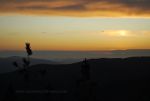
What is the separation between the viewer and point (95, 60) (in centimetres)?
9850

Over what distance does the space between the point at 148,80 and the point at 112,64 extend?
24.1 metres

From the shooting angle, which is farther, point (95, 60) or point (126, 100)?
point (95, 60)

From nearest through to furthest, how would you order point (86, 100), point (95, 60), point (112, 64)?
point (86, 100), point (112, 64), point (95, 60)

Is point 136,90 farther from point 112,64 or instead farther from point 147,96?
point 112,64

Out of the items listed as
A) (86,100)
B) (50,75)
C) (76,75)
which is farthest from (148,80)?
(86,100)

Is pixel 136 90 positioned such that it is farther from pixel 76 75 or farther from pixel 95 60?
pixel 95 60

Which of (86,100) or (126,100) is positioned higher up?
(86,100)

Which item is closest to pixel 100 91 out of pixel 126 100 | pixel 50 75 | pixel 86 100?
pixel 126 100

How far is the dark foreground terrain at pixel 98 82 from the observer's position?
61.2 meters

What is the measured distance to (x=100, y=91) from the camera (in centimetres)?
6519

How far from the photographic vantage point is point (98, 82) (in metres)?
73.2

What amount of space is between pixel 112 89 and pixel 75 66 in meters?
26.7

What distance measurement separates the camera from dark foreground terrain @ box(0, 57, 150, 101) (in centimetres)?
6119

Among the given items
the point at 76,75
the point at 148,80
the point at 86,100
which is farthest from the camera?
the point at 76,75
